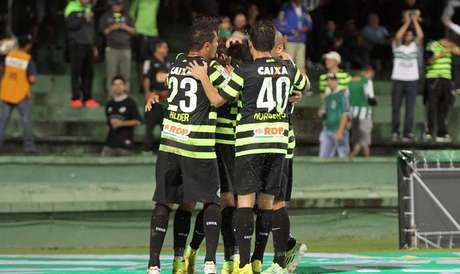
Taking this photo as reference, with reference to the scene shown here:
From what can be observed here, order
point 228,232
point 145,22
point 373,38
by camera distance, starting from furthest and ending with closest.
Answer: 1. point 373,38
2. point 145,22
3. point 228,232

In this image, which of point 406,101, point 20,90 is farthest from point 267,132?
point 406,101

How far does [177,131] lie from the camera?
12.0 meters

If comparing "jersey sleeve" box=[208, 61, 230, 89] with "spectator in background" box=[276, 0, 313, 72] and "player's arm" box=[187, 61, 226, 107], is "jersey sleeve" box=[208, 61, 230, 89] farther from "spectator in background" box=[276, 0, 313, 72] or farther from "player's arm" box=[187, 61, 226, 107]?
"spectator in background" box=[276, 0, 313, 72]

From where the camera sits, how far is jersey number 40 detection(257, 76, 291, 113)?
12.1m

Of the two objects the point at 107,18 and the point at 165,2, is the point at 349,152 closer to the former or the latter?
the point at 107,18

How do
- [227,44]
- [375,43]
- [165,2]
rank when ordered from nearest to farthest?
[227,44], [375,43], [165,2]

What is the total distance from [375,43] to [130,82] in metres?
5.48

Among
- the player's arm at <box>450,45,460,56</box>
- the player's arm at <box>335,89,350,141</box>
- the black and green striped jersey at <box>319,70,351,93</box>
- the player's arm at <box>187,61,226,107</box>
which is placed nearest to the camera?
the player's arm at <box>187,61,226,107</box>

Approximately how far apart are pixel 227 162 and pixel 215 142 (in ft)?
0.78

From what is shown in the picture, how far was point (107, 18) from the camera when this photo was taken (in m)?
22.6

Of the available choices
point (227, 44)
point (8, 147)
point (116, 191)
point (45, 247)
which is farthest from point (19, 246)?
point (227, 44)

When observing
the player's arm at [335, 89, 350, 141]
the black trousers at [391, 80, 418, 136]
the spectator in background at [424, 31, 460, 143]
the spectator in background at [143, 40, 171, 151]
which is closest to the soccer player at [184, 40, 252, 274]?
the spectator in background at [143, 40, 171, 151]

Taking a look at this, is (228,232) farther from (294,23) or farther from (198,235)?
(294,23)

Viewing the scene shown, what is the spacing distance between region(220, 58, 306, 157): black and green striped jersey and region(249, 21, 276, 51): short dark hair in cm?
12
